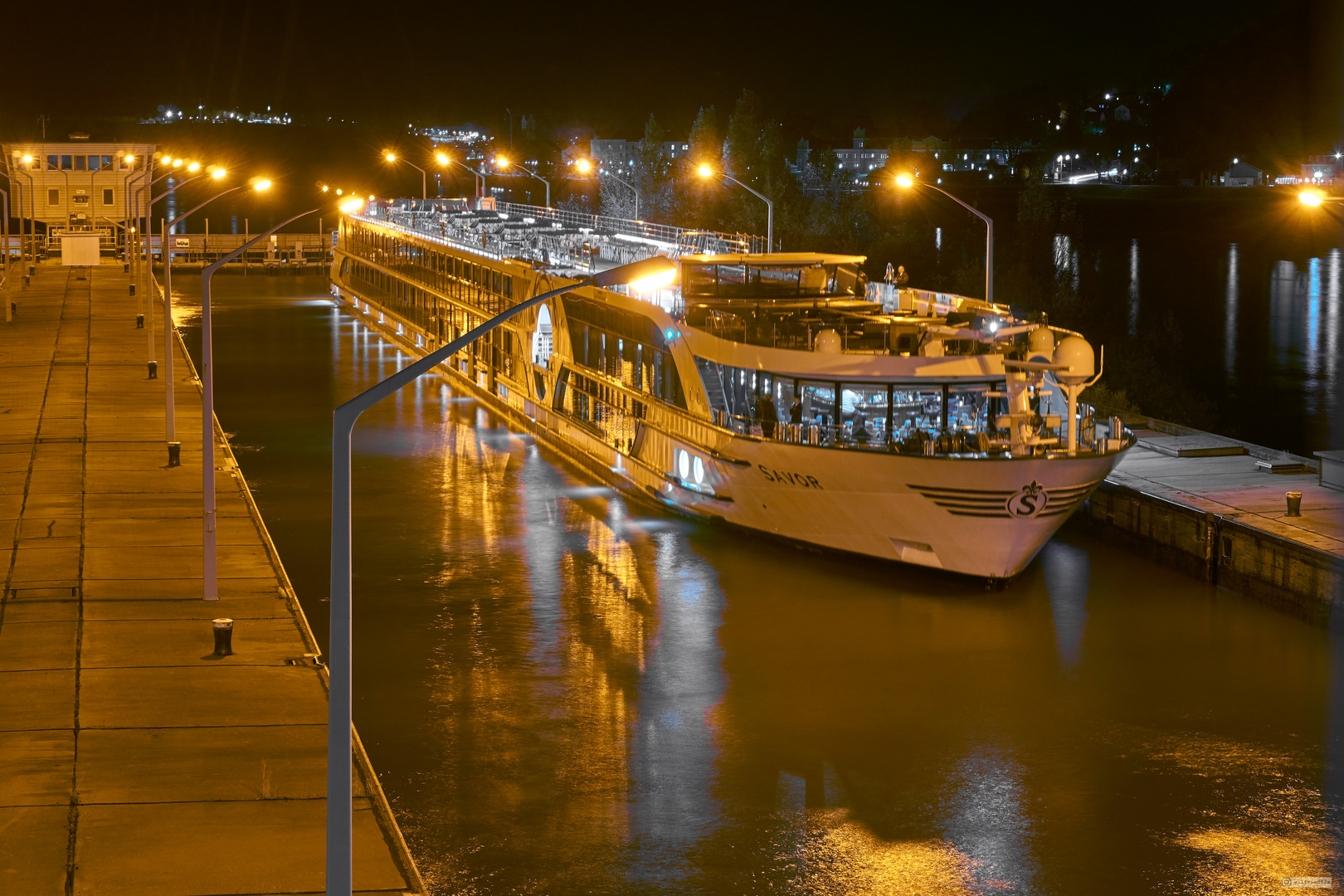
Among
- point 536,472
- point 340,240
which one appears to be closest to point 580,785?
point 536,472

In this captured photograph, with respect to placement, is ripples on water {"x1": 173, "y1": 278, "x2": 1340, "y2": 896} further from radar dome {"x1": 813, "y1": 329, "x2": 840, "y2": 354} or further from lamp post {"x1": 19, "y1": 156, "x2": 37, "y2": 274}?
lamp post {"x1": 19, "y1": 156, "x2": 37, "y2": 274}

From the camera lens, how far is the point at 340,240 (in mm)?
88375

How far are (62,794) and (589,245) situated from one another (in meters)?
36.4

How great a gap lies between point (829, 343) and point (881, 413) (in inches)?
66.0

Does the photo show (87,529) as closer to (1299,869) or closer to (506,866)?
(506,866)

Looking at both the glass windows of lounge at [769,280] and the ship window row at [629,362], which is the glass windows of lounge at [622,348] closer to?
the ship window row at [629,362]

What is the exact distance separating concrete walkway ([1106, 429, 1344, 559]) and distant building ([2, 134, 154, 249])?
86196 mm

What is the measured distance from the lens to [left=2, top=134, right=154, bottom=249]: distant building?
4171 inches

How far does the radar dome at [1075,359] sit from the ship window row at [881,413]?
5.31ft

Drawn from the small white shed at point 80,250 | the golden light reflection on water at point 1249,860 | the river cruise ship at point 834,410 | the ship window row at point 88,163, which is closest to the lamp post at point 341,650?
the golden light reflection on water at point 1249,860

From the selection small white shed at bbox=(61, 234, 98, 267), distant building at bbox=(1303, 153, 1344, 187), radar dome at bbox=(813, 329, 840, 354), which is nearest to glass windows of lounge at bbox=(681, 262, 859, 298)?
radar dome at bbox=(813, 329, 840, 354)

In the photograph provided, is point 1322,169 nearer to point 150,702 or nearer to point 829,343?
point 829,343

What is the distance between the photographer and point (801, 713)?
2231 cm

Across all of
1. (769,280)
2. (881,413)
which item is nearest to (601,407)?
(769,280)
